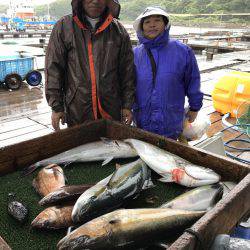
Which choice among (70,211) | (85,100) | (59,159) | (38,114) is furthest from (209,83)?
(70,211)

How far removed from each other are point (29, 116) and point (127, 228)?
5649 mm

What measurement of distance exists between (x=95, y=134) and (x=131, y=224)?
149 cm

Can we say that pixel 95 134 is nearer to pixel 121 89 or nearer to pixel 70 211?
pixel 121 89

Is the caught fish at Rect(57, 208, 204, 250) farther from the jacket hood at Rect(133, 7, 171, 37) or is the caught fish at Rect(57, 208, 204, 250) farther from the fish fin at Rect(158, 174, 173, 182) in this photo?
the jacket hood at Rect(133, 7, 171, 37)

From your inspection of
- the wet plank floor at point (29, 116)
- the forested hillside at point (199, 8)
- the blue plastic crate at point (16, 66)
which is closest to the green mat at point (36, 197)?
the wet plank floor at point (29, 116)

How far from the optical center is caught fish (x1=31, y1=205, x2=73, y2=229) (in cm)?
167

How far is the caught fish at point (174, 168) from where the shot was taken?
6.86ft

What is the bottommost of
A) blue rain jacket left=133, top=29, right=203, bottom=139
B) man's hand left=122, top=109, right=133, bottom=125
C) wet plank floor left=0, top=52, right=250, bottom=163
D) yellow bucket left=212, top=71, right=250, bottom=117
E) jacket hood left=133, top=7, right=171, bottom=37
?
wet plank floor left=0, top=52, right=250, bottom=163

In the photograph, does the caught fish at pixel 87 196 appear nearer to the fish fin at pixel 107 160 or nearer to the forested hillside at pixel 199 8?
the fish fin at pixel 107 160

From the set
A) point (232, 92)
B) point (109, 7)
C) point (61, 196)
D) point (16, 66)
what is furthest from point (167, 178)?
point (16, 66)

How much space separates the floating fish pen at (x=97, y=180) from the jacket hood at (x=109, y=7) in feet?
3.59

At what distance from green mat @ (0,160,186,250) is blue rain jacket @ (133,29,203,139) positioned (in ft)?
2.95

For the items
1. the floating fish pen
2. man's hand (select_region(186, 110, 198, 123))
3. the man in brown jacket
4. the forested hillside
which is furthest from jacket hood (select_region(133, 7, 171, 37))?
the forested hillside

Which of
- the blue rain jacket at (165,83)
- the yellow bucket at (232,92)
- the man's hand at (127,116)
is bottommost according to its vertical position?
the yellow bucket at (232,92)
